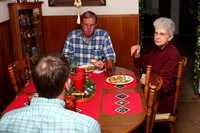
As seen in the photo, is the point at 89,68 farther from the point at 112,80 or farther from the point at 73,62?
the point at 112,80

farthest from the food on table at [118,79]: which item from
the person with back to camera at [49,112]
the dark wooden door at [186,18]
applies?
the dark wooden door at [186,18]

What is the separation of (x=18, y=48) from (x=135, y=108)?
7.96 feet

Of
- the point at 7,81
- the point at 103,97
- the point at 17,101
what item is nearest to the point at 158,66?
the point at 103,97

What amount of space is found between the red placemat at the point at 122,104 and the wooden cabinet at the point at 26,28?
7.01ft

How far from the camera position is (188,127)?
3137 millimetres

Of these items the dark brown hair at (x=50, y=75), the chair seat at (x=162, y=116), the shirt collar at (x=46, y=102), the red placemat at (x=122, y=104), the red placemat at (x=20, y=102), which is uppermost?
the dark brown hair at (x=50, y=75)

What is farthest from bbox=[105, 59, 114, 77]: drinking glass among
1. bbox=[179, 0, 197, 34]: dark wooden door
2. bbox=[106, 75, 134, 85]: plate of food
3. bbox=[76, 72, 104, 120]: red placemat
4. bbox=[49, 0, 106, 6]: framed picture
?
bbox=[179, 0, 197, 34]: dark wooden door

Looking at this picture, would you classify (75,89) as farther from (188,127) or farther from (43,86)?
(188,127)

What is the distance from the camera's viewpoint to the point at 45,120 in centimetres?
113

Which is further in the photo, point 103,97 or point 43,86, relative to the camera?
point 103,97

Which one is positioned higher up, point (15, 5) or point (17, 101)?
point (15, 5)

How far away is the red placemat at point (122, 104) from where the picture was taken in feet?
5.97

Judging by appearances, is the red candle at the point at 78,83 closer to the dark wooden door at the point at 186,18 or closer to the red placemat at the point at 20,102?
the red placemat at the point at 20,102

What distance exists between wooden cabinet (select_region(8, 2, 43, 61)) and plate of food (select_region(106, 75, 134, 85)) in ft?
6.14
